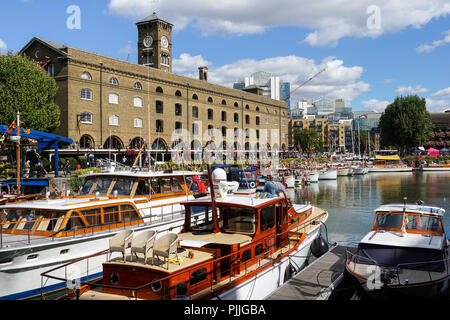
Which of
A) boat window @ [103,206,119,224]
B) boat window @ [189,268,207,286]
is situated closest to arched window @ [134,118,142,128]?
boat window @ [103,206,119,224]

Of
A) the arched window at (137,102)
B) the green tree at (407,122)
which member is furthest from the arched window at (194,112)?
the green tree at (407,122)

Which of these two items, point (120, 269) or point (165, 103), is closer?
point (120, 269)

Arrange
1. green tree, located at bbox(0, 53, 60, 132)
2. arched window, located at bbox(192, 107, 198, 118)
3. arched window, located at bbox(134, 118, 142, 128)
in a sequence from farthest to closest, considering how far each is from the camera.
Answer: arched window, located at bbox(192, 107, 198, 118)
arched window, located at bbox(134, 118, 142, 128)
green tree, located at bbox(0, 53, 60, 132)

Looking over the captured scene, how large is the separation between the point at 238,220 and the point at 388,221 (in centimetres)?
574

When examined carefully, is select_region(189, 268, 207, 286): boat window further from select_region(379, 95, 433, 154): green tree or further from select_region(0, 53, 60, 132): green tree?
select_region(379, 95, 433, 154): green tree

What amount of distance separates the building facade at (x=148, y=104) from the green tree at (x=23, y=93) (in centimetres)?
563

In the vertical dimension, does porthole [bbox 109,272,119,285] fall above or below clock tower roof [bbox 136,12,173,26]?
below

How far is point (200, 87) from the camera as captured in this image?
202 ft

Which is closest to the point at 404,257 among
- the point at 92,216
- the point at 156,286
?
the point at 156,286

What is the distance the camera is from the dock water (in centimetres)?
1091

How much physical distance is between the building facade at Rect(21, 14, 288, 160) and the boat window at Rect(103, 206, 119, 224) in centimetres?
1111
